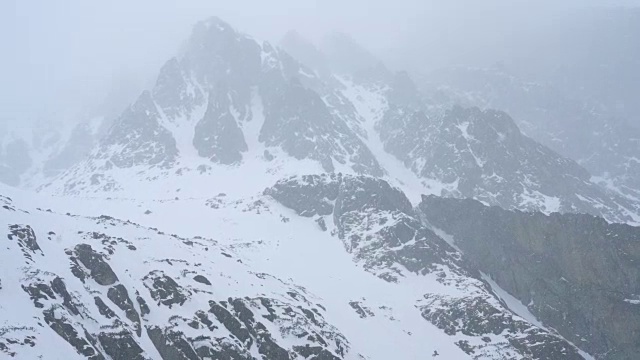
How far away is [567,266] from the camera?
128750 millimetres

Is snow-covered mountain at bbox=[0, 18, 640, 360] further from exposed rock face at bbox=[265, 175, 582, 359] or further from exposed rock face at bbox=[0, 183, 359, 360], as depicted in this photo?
exposed rock face at bbox=[265, 175, 582, 359]

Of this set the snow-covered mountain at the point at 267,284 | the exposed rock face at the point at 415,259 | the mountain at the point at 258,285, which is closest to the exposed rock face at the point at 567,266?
the snow-covered mountain at the point at 267,284

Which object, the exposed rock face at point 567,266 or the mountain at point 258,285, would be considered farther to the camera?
the exposed rock face at point 567,266

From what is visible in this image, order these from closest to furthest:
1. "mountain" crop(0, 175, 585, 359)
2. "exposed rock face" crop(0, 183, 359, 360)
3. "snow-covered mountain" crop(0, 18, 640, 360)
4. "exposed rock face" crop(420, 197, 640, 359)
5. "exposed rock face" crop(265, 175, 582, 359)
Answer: "exposed rock face" crop(0, 183, 359, 360)
"mountain" crop(0, 175, 585, 359)
"snow-covered mountain" crop(0, 18, 640, 360)
"exposed rock face" crop(265, 175, 582, 359)
"exposed rock face" crop(420, 197, 640, 359)

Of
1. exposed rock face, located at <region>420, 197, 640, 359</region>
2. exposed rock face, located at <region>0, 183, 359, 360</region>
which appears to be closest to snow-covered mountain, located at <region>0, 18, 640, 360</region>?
exposed rock face, located at <region>0, 183, 359, 360</region>

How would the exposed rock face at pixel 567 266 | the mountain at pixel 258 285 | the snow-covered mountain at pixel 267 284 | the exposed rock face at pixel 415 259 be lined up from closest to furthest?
the mountain at pixel 258 285
the snow-covered mountain at pixel 267 284
the exposed rock face at pixel 415 259
the exposed rock face at pixel 567 266

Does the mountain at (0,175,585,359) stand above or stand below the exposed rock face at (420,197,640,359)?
below

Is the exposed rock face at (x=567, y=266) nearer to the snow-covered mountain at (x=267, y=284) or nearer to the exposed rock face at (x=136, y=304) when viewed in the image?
the snow-covered mountain at (x=267, y=284)

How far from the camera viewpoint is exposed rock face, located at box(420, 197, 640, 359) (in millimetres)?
112625

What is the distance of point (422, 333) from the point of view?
10925 cm

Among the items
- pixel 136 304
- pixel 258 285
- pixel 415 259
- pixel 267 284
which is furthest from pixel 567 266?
pixel 136 304

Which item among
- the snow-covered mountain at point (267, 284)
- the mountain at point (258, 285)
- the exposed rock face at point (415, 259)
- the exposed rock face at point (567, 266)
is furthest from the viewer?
the exposed rock face at point (567, 266)

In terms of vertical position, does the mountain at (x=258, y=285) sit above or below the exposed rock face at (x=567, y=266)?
below

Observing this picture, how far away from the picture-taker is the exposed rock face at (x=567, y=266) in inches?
4434
